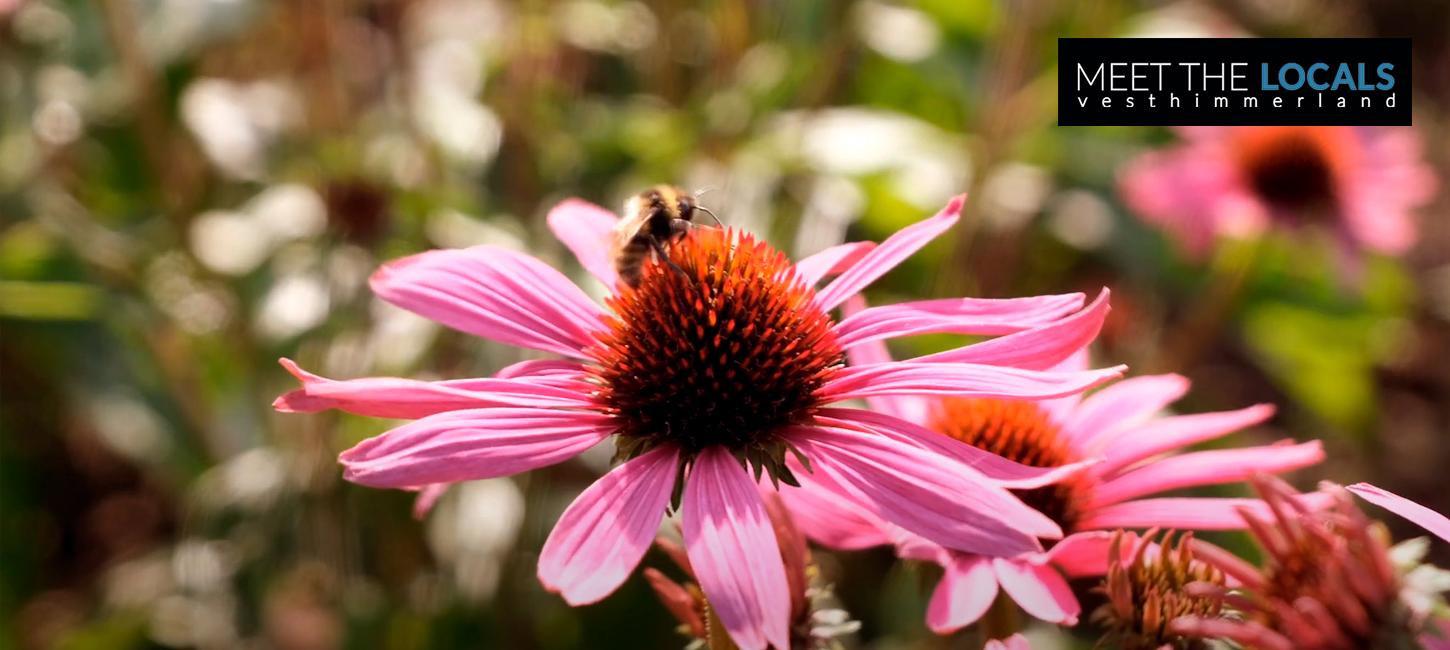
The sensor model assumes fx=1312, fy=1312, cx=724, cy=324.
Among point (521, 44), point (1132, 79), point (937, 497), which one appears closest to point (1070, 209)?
point (1132, 79)

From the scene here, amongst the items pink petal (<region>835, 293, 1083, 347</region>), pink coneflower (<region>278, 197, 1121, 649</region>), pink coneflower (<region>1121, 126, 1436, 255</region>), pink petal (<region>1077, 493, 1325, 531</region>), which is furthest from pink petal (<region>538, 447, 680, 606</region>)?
pink coneflower (<region>1121, 126, 1436, 255</region>)

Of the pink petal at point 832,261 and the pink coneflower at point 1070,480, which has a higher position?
the pink petal at point 832,261

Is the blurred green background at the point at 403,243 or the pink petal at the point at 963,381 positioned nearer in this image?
the pink petal at the point at 963,381

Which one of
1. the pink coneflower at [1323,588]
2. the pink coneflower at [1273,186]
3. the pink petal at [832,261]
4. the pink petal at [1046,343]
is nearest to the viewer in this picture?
the pink coneflower at [1323,588]

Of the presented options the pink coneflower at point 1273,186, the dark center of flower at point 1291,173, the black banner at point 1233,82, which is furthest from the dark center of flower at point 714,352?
the dark center of flower at point 1291,173

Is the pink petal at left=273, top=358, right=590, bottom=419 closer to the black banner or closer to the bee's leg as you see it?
the bee's leg

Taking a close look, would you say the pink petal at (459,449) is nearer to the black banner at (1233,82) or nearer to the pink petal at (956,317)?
the pink petal at (956,317)

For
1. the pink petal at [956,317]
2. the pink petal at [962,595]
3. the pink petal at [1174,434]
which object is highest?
the pink petal at [956,317]

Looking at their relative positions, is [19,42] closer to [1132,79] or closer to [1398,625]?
[1132,79]
